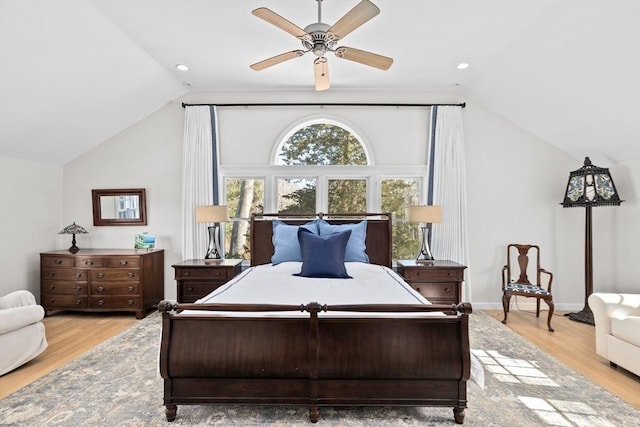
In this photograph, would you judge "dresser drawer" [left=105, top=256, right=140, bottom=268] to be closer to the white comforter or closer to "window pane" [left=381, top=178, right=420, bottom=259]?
the white comforter

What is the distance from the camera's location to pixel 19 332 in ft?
9.22

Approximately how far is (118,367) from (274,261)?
1683mm

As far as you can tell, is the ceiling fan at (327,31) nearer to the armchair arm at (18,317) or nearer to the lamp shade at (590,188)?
the armchair arm at (18,317)

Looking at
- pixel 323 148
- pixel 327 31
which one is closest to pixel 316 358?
pixel 327 31

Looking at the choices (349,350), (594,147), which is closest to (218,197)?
(349,350)

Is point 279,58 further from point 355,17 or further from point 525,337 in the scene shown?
point 525,337

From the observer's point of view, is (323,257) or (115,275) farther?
(115,275)

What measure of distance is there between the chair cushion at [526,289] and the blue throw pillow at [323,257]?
2116 mm

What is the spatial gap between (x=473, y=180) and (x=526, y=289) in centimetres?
151

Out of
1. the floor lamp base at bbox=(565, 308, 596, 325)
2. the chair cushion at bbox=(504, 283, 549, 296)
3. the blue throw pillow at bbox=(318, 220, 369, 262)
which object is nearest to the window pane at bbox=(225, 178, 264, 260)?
the blue throw pillow at bbox=(318, 220, 369, 262)

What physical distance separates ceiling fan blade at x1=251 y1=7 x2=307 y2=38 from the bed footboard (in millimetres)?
1787

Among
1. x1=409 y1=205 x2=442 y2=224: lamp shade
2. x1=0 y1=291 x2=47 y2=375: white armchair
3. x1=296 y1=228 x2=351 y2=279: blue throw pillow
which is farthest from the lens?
x1=409 y1=205 x2=442 y2=224: lamp shade

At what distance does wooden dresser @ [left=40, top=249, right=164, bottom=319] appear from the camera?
167 inches

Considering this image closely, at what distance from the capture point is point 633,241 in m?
4.12
